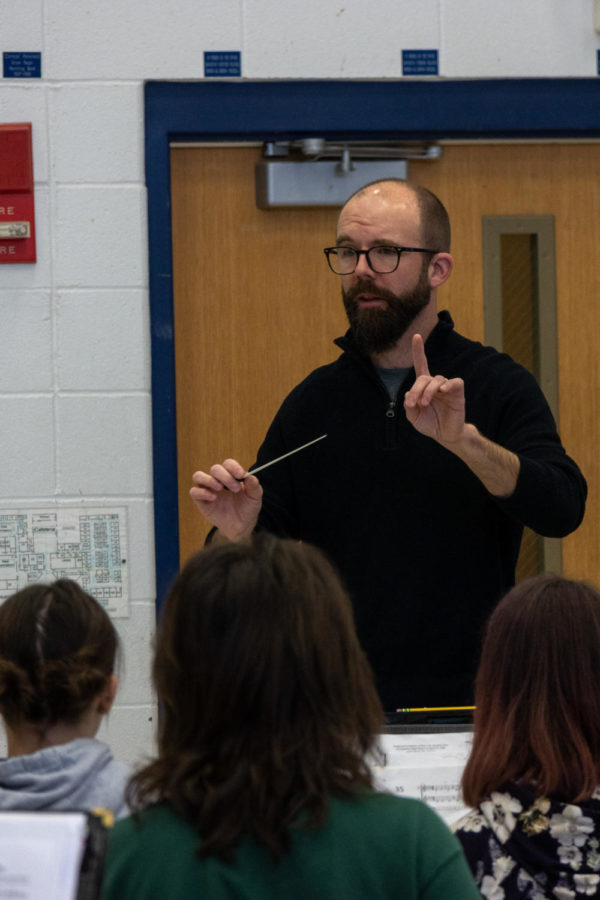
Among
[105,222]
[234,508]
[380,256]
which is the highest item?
[105,222]

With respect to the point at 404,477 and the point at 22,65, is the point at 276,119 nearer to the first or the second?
the point at 22,65

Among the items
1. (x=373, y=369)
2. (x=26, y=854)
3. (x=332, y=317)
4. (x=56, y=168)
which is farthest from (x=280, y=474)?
(x=26, y=854)

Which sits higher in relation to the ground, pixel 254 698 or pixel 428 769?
pixel 254 698

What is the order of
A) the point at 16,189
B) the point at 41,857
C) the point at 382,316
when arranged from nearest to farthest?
the point at 41,857 < the point at 382,316 < the point at 16,189

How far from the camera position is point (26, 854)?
0.91 meters

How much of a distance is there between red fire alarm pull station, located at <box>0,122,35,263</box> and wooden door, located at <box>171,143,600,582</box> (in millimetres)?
343

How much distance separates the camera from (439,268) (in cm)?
221

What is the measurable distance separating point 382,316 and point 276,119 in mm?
902

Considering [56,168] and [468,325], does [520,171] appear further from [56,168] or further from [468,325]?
[56,168]

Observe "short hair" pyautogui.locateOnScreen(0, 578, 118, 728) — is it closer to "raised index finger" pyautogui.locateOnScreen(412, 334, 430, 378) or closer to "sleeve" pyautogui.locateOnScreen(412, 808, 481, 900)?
"sleeve" pyautogui.locateOnScreen(412, 808, 481, 900)

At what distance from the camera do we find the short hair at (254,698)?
3.33 feet

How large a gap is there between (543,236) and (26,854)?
7.70ft

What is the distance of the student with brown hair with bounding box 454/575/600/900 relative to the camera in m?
1.26

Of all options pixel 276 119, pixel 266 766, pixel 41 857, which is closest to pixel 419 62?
pixel 276 119
